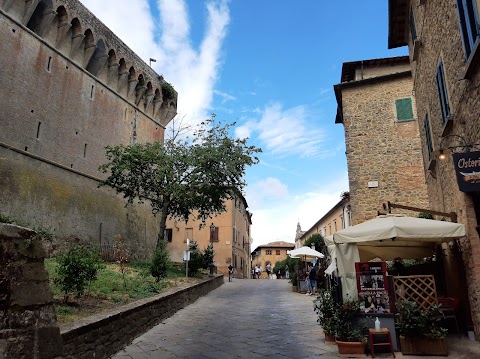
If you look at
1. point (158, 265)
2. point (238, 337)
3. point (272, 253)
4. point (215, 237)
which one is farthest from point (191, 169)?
point (272, 253)

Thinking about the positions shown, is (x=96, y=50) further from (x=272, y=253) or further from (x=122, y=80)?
(x=272, y=253)

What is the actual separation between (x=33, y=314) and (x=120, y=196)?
21244 millimetres

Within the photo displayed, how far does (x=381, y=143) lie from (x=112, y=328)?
12.5 meters

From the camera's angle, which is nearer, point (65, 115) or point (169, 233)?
point (65, 115)

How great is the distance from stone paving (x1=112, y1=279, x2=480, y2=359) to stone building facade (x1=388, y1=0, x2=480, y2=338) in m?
1.34

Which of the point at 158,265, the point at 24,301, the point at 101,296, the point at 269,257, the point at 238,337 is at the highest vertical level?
the point at 269,257

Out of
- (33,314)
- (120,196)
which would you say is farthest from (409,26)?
(120,196)

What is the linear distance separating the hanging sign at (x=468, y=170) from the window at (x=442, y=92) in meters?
2.12

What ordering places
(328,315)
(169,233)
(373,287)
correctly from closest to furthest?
(373,287)
(328,315)
(169,233)

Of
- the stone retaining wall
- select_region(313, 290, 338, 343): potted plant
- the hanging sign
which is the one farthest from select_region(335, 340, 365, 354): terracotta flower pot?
the stone retaining wall

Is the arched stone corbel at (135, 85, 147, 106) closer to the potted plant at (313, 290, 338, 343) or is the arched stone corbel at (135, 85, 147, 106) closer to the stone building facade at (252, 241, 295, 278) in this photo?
the potted plant at (313, 290, 338, 343)

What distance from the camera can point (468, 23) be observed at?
532 cm

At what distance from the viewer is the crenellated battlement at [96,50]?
1822 cm

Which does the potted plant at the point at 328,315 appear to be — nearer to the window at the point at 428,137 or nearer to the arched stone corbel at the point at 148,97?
the window at the point at 428,137
